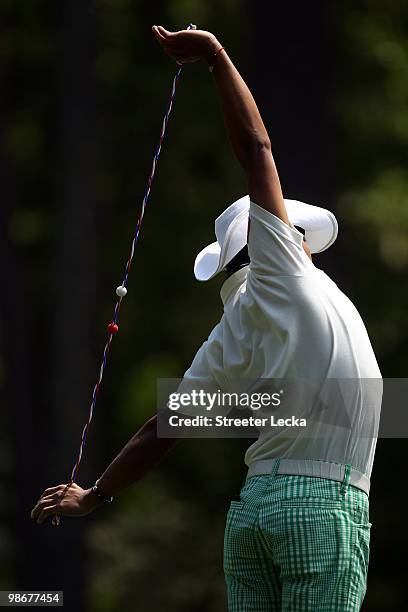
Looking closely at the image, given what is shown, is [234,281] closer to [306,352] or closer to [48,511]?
[306,352]

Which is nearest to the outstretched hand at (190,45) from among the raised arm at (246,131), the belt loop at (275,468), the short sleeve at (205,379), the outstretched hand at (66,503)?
the raised arm at (246,131)

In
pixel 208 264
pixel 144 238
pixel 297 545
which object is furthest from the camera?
pixel 144 238

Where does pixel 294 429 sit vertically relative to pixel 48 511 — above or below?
above

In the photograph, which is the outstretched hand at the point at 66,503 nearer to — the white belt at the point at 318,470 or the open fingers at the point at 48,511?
the open fingers at the point at 48,511

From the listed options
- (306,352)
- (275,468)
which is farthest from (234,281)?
(275,468)

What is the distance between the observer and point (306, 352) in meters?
2.65

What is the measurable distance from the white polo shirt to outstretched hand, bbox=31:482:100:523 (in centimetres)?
57

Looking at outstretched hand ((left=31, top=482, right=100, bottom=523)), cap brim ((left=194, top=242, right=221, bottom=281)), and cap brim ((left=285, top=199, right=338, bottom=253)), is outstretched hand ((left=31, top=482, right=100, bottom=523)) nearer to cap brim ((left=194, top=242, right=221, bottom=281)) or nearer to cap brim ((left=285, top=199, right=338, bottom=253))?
cap brim ((left=194, top=242, right=221, bottom=281))

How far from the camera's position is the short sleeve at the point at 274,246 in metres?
2.66

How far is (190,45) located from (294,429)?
94 centimetres

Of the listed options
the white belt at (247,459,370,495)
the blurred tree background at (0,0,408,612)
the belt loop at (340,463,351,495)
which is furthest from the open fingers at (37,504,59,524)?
the blurred tree background at (0,0,408,612)

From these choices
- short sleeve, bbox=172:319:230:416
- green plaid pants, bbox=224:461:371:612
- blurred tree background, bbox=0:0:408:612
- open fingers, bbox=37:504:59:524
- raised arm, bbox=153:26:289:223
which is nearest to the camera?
green plaid pants, bbox=224:461:371:612

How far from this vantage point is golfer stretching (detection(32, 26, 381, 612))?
259 cm

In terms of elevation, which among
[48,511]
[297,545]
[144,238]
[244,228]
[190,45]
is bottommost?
[297,545]
